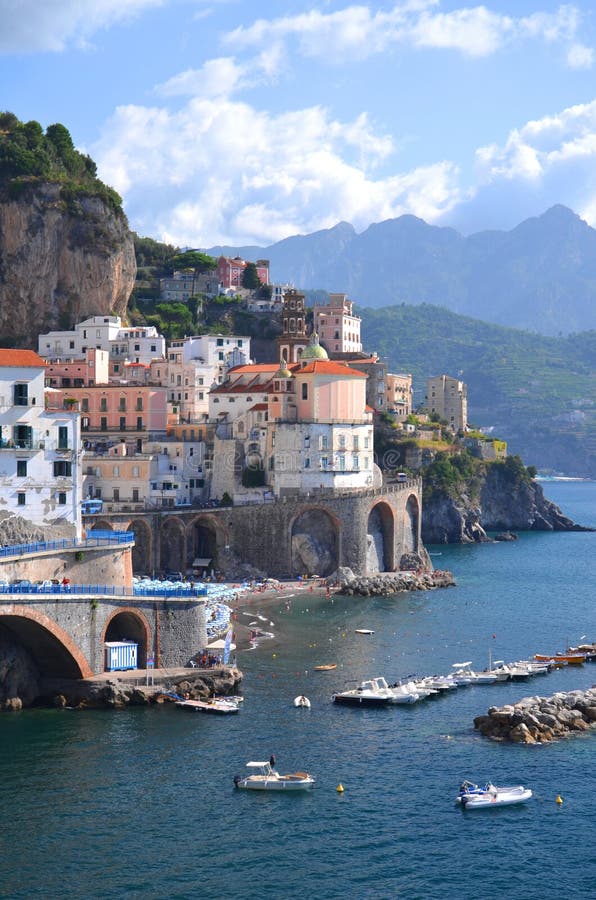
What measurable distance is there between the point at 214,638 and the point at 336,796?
84.0 ft

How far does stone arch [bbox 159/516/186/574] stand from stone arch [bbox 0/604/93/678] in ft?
143

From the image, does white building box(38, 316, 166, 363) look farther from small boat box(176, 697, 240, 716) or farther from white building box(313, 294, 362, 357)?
small boat box(176, 697, 240, 716)

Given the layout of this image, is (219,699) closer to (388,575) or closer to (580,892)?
(580,892)

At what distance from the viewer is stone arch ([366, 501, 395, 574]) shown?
374 ft

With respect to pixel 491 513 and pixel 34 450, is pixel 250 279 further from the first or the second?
pixel 34 450

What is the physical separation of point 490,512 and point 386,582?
203 ft

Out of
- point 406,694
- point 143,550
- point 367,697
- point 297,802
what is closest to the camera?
point 297,802

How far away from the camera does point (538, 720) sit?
2382 inches

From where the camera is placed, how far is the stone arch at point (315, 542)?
109 meters

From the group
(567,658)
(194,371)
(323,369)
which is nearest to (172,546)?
(323,369)

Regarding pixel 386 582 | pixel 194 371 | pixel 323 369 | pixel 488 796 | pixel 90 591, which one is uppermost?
pixel 194 371

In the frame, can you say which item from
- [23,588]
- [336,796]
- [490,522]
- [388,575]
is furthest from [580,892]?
[490,522]

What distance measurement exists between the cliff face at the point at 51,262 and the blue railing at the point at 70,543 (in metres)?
65.0

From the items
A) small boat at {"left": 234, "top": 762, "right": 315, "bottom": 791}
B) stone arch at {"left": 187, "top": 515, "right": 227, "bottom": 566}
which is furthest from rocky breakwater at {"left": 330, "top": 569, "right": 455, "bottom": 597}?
small boat at {"left": 234, "top": 762, "right": 315, "bottom": 791}
